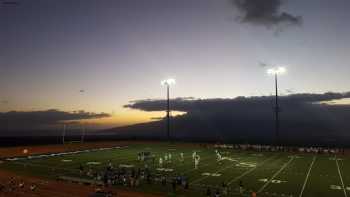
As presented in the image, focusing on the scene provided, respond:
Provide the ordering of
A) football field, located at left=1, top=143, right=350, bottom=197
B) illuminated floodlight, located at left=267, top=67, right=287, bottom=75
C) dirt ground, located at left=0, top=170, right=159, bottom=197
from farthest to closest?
1. illuminated floodlight, located at left=267, top=67, right=287, bottom=75
2. football field, located at left=1, top=143, right=350, bottom=197
3. dirt ground, located at left=0, top=170, right=159, bottom=197

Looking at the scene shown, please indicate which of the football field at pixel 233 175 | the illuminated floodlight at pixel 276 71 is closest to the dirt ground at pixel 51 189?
the football field at pixel 233 175

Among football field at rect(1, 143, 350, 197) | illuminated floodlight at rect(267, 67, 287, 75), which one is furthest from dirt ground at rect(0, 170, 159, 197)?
illuminated floodlight at rect(267, 67, 287, 75)

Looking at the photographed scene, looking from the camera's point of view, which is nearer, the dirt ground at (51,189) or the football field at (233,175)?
the dirt ground at (51,189)

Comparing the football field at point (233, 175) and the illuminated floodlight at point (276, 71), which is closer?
the football field at point (233, 175)

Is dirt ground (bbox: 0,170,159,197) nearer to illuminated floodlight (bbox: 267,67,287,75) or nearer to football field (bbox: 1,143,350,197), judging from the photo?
football field (bbox: 1,143,350,197)

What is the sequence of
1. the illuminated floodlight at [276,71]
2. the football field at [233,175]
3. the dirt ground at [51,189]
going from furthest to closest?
the illuminated floodlight at [276,71] → the football field at [233,175] → the dirt ground at [51,189]

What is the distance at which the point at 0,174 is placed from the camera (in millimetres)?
34844

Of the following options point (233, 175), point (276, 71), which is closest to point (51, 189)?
point (233, 175)

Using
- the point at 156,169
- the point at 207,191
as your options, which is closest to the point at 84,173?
the point at 156,169

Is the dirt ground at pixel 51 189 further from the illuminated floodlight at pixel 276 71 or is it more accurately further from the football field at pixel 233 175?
the illuminated floodlight at pixel 276 71

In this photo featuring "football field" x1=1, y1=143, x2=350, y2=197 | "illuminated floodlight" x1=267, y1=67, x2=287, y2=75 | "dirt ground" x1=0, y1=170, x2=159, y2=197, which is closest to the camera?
"dirt ground" x1=0, y1=170, x2=159, y2=197

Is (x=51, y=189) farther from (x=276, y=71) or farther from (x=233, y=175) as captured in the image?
(x=276, y=71)

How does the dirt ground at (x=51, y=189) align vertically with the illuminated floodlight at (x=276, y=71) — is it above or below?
below

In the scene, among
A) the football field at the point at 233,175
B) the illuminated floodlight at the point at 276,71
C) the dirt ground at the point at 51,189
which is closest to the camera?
the dirt ground at the point at 51,189
